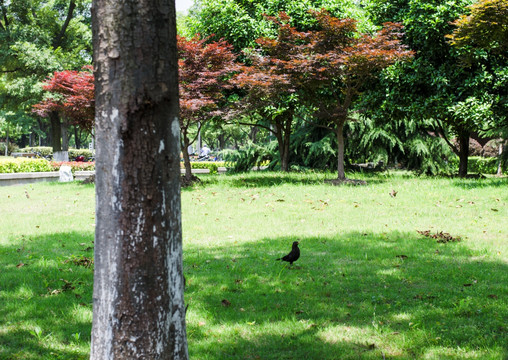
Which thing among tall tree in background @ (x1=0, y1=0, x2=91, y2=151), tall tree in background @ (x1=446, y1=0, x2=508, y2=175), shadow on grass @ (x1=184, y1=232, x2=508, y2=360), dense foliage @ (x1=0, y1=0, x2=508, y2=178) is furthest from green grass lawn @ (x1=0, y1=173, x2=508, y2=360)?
tall tree in background @ (x1=0, y1=0, x2=91, y2=151)

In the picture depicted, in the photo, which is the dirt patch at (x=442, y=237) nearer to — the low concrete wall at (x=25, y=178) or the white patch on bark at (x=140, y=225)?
the white patch on bark at (x=140, y=225)

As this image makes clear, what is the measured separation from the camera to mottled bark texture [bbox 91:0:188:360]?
2.10 m

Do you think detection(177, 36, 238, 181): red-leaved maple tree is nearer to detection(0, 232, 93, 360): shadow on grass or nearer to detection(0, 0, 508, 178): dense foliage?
detection(0, 0, 508, 178): dense foliage

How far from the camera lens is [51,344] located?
3395 millimetres

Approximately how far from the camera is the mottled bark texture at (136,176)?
82.8 inches

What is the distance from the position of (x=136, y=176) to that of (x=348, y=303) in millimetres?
2781

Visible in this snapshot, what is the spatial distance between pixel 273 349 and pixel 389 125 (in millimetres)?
16902

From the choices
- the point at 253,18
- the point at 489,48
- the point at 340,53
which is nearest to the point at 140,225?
the point at 340,53

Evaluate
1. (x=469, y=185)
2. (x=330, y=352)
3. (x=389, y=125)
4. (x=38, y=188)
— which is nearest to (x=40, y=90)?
(x=38, y=188)

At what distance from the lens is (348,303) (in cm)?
418

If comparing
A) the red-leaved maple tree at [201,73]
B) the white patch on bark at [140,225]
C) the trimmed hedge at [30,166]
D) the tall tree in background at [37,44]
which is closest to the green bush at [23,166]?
the trimmed hedge at [30,166]

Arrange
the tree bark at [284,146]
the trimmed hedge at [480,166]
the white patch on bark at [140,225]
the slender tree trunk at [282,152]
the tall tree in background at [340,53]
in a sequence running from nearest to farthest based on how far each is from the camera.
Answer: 1. the white patch on bark at [140,225]
2. the tall tree in background at [340,53]
3. the tree bark at [284,146]
4. the slender tree trunk at [282,152]
5. the trimmed hedge at [480,166]

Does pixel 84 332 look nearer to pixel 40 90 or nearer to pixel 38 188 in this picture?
pixel 38 188

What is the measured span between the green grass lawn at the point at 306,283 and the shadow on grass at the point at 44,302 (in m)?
0.02
